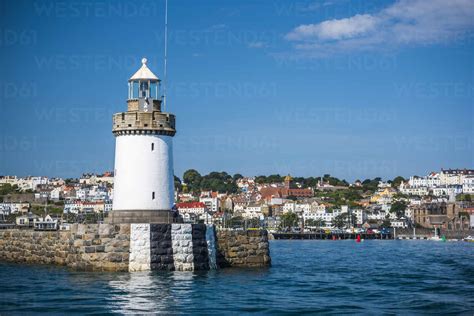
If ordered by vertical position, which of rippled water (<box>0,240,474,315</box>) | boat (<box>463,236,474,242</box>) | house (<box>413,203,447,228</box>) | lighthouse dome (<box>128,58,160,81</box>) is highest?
lighthouse dome (<box>128,58,160,81</box>)

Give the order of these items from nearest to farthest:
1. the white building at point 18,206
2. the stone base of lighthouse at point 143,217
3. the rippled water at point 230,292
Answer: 1. the rippled water at point 230,292
2. the stone base of lighthouse at point 143,217
3. the white building at point 18,206

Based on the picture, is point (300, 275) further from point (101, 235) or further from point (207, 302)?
point (207, 302)

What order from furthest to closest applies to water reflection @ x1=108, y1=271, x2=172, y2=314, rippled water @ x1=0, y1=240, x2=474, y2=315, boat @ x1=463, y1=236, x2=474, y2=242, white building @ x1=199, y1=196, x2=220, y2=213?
1. white building @ x1=199, y1=196, x2=220, y2=213
2. boat @ x1=463, y1=236, x2=474, y2=242
3. rippled water @ x1=0, y1=240, x2=474, y2=315
4. water reflection @ x1=108, y1=271, x2=172, y2=314

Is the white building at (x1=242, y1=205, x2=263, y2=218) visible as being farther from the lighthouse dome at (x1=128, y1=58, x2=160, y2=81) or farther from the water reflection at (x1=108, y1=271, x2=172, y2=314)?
the water reflection at (x1=108, y1=271, x2=172, y2=314)

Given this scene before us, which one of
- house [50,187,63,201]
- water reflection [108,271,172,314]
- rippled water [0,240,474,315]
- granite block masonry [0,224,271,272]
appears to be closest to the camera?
water reflection [108,271,172,314]

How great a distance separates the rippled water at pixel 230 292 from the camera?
915 inches

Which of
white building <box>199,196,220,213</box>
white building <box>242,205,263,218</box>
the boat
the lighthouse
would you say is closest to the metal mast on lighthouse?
the lighthouse

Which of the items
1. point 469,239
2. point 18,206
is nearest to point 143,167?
point 469,239

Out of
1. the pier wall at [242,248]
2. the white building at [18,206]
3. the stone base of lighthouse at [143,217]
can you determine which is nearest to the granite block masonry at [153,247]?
the pier wall at [242,248]

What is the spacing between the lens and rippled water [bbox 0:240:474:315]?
23234 mm

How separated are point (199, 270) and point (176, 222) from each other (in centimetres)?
244

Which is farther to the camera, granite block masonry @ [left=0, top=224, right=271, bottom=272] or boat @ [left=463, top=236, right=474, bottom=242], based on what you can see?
boat @ [left=463, top=236, right=474, bottom=242]

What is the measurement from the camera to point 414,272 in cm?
3762

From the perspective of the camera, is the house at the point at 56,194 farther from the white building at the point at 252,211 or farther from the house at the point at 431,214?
the house at the point at 431,214
